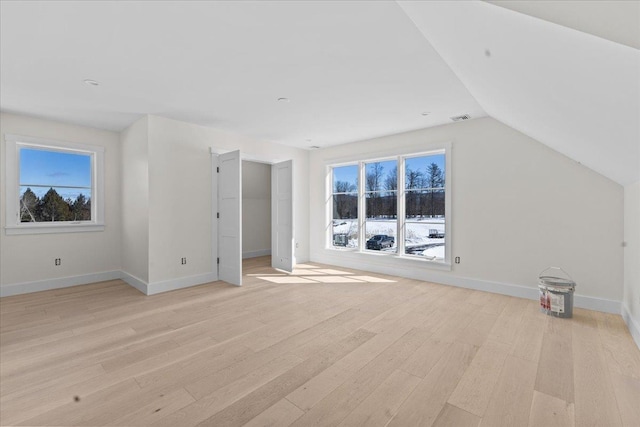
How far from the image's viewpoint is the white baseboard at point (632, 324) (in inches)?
97.6

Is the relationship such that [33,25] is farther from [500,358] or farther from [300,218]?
[300,218]

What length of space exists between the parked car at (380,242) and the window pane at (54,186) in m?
5.11

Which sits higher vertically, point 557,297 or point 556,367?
point 557,297

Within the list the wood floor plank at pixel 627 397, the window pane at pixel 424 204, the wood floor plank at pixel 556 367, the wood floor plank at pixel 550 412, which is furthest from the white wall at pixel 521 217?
the wood floor plank at pixel 550 412

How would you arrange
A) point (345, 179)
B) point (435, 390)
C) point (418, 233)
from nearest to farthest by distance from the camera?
point (435, 390), point (418, 233), point (345, 179)

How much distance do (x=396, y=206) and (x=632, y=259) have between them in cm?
298

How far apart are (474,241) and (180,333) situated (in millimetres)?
4067

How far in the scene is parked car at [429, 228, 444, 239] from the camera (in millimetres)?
4632

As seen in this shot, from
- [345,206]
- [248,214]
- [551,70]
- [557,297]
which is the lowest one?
[557,297]

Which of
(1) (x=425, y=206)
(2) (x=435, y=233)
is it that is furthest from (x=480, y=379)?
(1) (x=425, y=206)

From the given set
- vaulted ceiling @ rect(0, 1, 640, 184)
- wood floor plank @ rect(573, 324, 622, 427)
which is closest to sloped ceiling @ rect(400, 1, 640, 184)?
vaulted ceiling @ rect(0, 1, 640, 184)

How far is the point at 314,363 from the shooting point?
216 cm

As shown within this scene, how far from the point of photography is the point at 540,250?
368 cm

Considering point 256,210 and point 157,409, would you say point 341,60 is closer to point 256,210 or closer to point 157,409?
point 157,409
